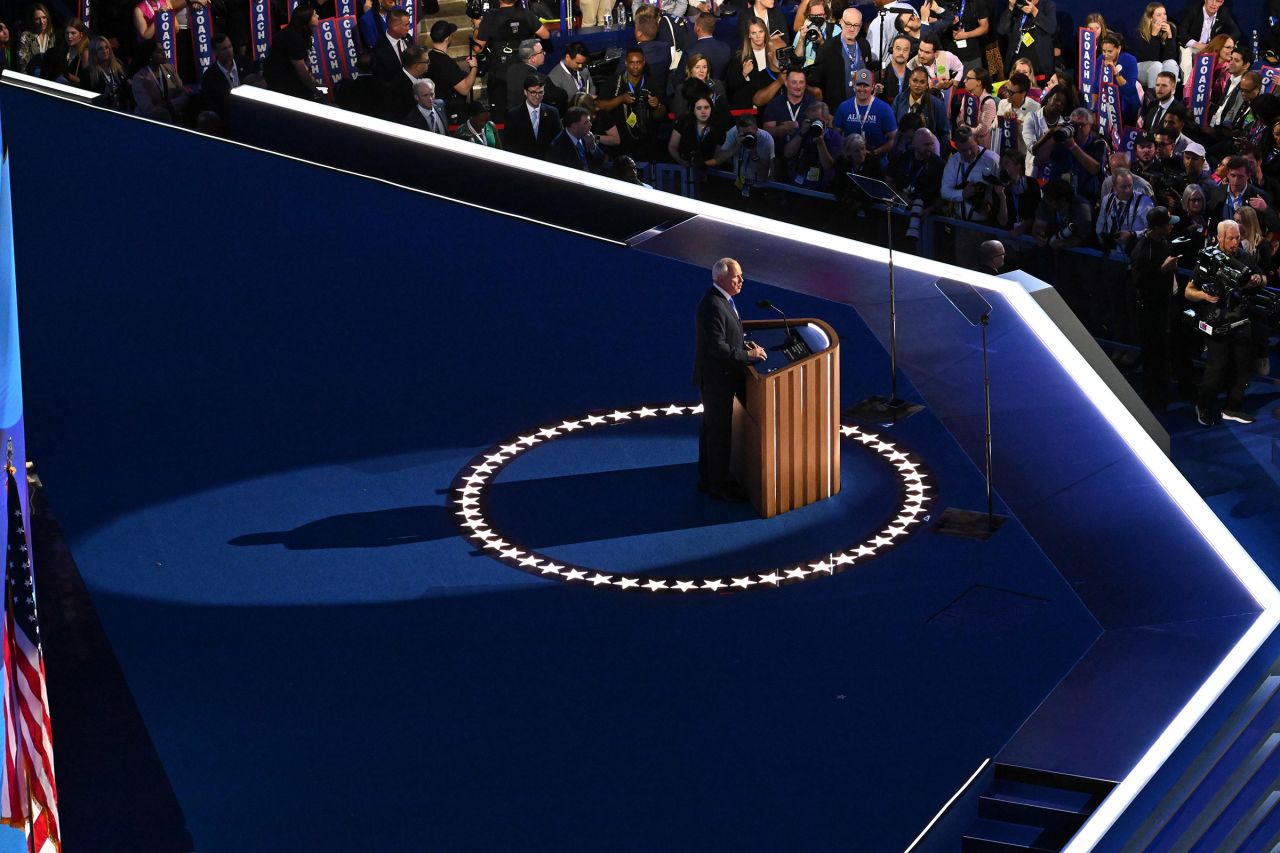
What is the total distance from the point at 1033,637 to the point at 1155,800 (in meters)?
1.26

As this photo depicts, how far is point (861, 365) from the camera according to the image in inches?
434

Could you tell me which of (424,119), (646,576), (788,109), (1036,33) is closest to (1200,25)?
(1036,33)

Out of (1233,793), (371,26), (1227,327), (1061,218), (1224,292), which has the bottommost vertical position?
(1233,793)

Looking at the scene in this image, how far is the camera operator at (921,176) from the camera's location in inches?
532

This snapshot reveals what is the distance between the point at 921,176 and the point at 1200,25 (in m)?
5.79

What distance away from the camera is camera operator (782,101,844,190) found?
1433cm

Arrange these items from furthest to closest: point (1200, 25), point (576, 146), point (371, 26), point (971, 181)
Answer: point (1200, 25), point (371, 26), point (576, 146), point (971, 181)

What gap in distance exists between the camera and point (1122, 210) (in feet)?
41.1

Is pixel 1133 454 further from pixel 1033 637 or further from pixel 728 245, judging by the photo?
pixel 728 245

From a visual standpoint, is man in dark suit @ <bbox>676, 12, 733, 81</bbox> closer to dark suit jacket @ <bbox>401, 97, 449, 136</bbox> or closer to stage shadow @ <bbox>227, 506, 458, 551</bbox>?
dark suit jacket @ <bbox>401, 97, 449, 136</bbox>

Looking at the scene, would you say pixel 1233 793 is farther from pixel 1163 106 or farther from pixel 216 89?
pixel 216 89

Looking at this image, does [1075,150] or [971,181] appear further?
[1075,150]

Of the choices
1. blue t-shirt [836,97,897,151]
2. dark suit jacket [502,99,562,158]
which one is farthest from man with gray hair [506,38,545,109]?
blue t-shirt [836,97,897,151]

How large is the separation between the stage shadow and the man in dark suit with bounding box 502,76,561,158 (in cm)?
558
